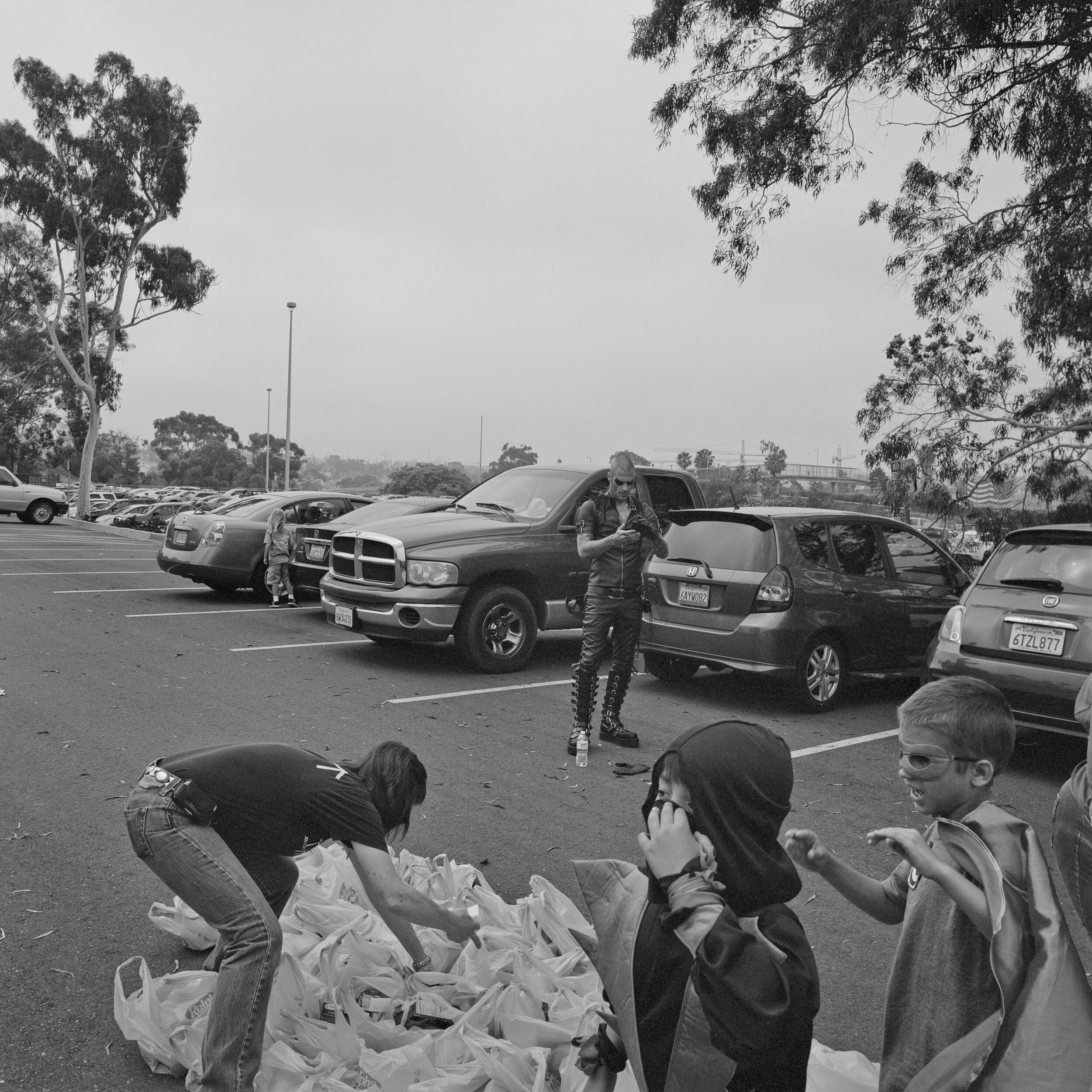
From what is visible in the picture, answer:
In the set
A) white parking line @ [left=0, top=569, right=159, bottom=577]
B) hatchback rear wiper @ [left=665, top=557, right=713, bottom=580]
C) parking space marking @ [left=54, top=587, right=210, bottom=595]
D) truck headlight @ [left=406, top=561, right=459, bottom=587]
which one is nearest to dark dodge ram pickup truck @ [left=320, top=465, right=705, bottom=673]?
truck headlight @ [left=406, top=561, right=459, bottom=587]

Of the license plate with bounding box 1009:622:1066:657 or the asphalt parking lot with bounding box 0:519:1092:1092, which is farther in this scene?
the license plate with bounding box 1009:622:1066:657

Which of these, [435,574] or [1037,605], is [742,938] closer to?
[1037,605]

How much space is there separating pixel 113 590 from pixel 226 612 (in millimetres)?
2784

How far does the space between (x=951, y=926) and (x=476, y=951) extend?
1.72 meters

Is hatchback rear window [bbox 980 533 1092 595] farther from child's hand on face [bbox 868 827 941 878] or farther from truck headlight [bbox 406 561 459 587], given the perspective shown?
child's hand on face [bbox 868 827 941 878]

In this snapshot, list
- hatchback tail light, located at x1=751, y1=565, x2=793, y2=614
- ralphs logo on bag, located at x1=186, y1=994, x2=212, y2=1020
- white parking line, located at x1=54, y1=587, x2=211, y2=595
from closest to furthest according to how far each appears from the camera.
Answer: ralphs logo on bag, located at x1=186, y1=994, x2=212, y2=1020, hatchback tail light, located at x1=751, y1=565, x2=793, y2=614, white parking line, located at x1=54, y1=587, x2=211, y2=595

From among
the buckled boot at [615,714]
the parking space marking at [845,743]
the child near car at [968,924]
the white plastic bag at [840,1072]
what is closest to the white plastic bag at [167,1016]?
the white plastic bag at [840,1072]

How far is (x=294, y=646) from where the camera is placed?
10305 millimetres

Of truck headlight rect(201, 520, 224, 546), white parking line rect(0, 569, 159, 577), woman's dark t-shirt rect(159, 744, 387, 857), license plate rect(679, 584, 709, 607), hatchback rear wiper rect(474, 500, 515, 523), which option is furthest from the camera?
white parking line rect(0, 569, 159, 577)

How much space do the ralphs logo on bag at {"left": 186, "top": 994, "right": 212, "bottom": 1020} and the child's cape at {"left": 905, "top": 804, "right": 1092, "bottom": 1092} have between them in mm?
2092

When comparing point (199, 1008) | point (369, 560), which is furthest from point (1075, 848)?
point (369, 560)

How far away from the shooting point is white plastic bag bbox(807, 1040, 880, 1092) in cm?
272

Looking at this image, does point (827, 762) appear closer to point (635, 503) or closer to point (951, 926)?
point (635, 503)

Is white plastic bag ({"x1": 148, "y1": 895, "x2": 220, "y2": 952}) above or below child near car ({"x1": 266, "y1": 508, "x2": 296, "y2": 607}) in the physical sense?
below
